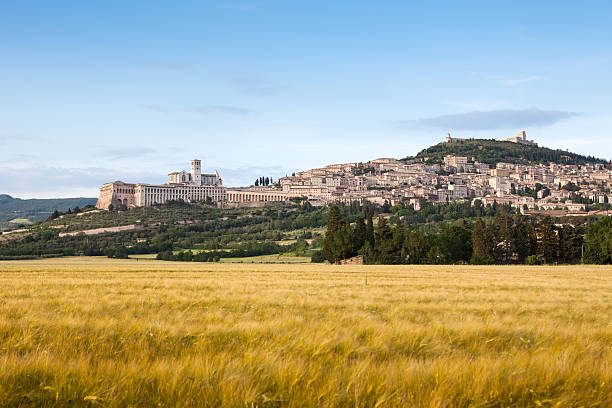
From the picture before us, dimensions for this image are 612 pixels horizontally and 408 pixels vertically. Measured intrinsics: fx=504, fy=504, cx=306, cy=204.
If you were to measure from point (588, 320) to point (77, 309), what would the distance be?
964cm

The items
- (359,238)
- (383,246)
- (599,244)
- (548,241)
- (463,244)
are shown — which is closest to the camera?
(599,244)

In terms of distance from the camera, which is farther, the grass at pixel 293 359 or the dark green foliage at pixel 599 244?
the dark green foliage at pixel 599 244

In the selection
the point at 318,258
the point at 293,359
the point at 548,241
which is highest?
the point at 293,359

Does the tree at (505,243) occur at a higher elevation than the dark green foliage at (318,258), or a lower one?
higher

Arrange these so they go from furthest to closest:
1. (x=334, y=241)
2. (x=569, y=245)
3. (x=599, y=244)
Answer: (x=334, y=241) < (x=569, y=245) < (x=599, y=244)

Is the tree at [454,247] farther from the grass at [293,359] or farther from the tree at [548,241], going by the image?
the grass at [293,359]

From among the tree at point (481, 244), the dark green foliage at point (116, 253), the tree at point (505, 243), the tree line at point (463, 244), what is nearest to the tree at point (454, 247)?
the tree line at point (463, 244)

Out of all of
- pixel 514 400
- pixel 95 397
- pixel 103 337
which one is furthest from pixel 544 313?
pixel 95 397

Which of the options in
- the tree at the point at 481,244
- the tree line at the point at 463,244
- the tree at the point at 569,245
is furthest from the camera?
the tree at the point at 569,245

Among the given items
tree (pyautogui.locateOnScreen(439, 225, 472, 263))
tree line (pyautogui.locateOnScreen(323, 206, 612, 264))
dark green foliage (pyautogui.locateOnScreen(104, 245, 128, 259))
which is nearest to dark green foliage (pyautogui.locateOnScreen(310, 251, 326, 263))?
tree line (pyautogui.locateOnScreen(323, 206, 612, 264))

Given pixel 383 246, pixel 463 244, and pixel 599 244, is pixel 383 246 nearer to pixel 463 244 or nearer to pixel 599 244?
pixel 463 244

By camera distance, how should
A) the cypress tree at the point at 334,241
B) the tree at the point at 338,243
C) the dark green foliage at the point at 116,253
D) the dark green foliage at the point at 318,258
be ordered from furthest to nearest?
1. the dark green foliage at the point at 116,253
2. the dark green foliage at the point at 318,258
3. the cypress tree at the point at 334,241
4. the tree at the point at 338,243

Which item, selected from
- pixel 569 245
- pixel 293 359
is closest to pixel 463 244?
pixel 569 245

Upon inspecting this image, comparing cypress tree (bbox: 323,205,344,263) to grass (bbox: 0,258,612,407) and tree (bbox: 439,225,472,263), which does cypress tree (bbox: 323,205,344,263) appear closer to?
tree (bbox: 439,225,472,263)
